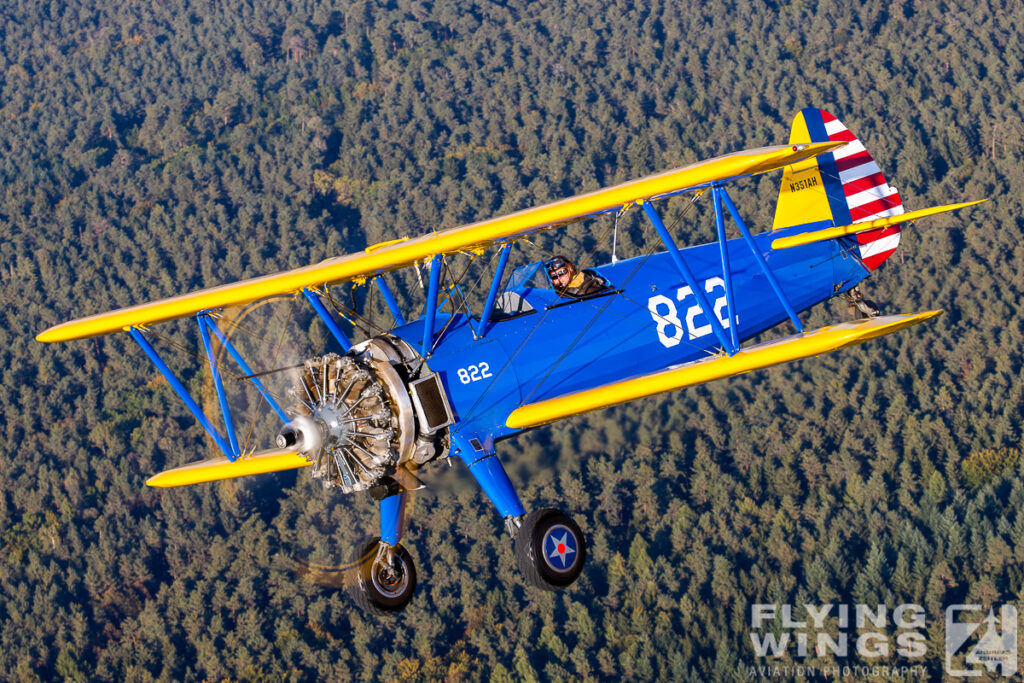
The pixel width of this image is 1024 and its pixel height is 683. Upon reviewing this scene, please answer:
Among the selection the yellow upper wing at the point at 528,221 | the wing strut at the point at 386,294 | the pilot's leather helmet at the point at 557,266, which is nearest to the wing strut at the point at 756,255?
the yellow upper wing at the point at 528,221

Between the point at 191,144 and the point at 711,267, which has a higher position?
the point at 191,144

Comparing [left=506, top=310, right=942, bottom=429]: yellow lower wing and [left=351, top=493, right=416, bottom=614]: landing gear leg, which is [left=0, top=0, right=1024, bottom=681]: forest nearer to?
[left=351, top=493, right=416, bottom=614]: landing gear leg

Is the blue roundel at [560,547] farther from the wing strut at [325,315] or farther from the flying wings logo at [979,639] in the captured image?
the flying wings logo at [979,639]

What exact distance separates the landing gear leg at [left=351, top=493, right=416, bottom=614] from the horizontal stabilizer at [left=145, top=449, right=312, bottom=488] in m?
1.70

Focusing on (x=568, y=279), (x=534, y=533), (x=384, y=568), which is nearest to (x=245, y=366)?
(x=384, y=568)

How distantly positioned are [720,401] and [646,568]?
17.8 metres

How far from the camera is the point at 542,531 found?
15.6m

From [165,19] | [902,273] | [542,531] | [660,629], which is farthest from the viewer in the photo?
[165,19]

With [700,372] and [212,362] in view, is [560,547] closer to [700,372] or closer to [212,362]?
[700,372]

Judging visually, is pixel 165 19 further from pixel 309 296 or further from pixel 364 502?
pixel 309 296

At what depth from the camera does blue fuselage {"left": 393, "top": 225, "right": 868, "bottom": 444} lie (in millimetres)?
16219

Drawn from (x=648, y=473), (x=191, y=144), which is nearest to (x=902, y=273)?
(x=648, y=473)

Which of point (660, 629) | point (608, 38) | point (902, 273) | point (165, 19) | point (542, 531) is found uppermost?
point (165, 19)

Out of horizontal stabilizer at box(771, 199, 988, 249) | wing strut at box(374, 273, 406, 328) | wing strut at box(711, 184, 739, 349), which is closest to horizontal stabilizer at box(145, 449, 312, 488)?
wing strut at box(374, 273, 406, 328)
